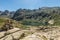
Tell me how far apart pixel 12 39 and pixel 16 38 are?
3.08 ft

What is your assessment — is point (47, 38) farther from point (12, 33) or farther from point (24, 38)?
point (12, 33)

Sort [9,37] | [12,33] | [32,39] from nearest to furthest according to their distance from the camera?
[32,39] < [9,37] < [12,33]

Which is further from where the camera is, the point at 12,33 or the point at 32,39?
the point at 12,33

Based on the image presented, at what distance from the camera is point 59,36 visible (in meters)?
36.6

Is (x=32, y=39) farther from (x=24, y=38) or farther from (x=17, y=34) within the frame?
(x=17, y=34)

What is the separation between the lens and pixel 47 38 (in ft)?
114

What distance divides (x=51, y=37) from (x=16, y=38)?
8.30 meters

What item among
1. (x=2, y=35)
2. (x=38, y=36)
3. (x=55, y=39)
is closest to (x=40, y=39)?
(x=38, y=36)

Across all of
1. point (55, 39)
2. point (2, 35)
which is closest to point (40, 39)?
point (55, 39)

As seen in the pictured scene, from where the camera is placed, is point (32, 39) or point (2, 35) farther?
point (2, 35)

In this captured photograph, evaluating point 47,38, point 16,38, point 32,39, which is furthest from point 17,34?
point 47,38

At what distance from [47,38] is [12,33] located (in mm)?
8606

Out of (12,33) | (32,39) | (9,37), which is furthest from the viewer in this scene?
(12,33)

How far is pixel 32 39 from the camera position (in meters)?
32.3
